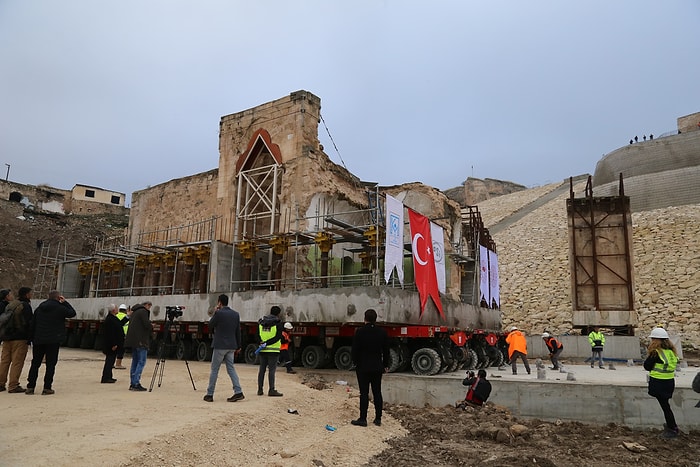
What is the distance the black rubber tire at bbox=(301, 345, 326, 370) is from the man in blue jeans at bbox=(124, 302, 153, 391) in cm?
520

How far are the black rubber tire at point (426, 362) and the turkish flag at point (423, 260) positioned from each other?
1.20 m

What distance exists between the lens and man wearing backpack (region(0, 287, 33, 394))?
7871 millimetres

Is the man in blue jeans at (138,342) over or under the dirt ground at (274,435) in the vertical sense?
over

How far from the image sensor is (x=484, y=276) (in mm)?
19562

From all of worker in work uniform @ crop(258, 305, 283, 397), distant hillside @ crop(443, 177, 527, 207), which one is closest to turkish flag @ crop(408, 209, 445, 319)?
worker in work uniform @ crop(258, 305, 283, 397)

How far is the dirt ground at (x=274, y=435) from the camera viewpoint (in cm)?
507

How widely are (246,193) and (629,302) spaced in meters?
16.7

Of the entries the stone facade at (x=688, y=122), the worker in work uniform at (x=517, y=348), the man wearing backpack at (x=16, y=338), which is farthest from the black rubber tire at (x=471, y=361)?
the stone facade at (x=688, y=122)

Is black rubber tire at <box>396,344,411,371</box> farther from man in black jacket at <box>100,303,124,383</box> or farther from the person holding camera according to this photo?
man in black jacket at <box>100,303,124,383</box>

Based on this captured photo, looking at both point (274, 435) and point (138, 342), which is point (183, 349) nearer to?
point (138, 342)

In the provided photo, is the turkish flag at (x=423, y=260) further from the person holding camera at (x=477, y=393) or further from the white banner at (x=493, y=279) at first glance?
the white banner at (x=493, y=279)

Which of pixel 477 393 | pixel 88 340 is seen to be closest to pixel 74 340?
pixel 88 340

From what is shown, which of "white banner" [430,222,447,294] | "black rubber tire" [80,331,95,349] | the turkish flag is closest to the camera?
the turkish flag

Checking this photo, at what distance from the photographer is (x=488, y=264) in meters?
20.3
